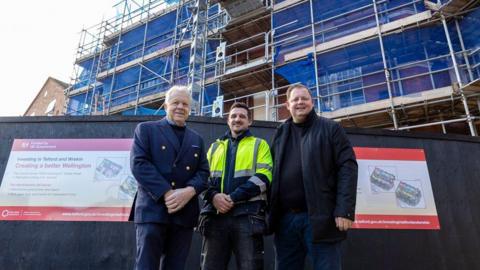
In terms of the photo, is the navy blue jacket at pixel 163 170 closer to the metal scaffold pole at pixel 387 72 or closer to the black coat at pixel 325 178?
the black coat at pixel 325 178

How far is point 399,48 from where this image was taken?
26.3 feet

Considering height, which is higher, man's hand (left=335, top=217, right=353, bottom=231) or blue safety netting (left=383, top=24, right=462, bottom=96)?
blue safety netting (left=383, top=24, right=462, bottom=96)

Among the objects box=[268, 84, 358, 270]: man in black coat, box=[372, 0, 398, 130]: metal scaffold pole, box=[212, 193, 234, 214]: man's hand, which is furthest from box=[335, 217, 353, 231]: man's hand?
box=[372, 0, 398, 130]: metal scaffold pole

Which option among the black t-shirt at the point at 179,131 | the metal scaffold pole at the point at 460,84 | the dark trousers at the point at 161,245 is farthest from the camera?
the metal scaffold pole at the point at 460,84

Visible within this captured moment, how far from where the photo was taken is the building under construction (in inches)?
280

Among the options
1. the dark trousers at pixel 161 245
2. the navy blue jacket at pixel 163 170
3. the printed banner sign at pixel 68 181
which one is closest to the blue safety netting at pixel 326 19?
the printed banner sign at pixel 68 181

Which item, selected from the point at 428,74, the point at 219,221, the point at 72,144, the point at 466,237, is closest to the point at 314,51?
the point at 428,74

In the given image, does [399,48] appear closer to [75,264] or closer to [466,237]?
[466,237]

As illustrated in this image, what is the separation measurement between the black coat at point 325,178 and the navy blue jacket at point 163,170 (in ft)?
1.81

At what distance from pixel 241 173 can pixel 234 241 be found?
0.45 m

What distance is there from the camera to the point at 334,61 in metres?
8.85

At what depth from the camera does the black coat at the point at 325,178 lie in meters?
1.84

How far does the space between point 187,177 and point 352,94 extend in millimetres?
7294

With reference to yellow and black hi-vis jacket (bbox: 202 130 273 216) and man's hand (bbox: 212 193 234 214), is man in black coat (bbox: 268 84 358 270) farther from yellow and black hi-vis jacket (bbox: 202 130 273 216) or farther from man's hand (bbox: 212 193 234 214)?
man's hand (bbox: 212 193 234 214)
